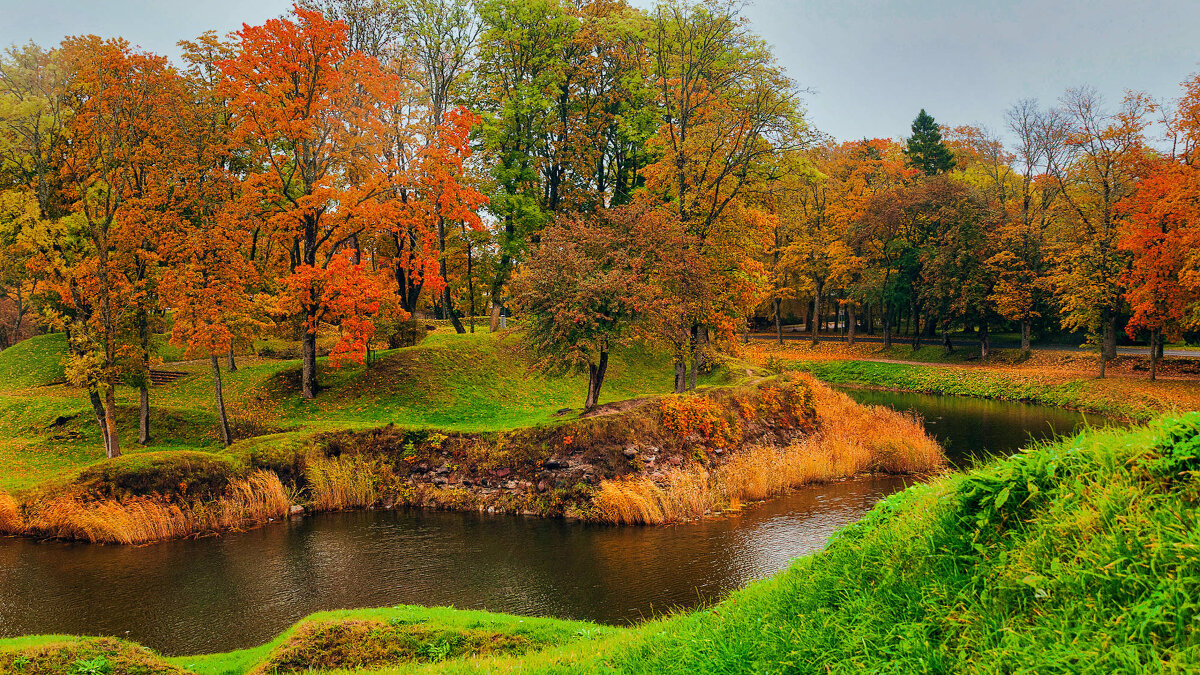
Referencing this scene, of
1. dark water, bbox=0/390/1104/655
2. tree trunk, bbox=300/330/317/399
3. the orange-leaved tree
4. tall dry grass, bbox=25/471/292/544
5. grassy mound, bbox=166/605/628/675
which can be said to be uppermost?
the orange-leaved tree

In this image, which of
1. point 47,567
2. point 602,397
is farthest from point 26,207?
point 602,397

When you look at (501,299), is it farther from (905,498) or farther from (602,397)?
(905,498)

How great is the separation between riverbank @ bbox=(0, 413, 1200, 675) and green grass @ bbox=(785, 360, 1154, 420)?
34.5 meters

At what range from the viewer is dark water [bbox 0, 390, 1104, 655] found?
13.1 meters

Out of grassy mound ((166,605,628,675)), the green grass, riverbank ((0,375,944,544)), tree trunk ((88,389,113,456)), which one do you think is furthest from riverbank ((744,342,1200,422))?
tree trunk ((88,389,113,456))

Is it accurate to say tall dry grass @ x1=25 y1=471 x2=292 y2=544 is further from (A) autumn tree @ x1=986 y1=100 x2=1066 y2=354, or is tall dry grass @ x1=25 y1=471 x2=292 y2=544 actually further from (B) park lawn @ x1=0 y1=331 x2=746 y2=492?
(A) autumn tree @ x1=986 y1=100 x2=1066 y2=354

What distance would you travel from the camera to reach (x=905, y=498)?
6859 mm

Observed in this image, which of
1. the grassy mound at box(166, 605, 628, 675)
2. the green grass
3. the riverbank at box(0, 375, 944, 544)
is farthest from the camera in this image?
the green grass

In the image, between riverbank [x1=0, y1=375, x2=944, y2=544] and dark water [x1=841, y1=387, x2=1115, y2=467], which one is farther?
dark water [x1=841, y1=387, x2=1115, y2=467]

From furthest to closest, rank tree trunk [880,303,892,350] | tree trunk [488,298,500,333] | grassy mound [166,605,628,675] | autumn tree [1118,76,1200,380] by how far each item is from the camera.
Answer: tree trunk [880,303,892,350]
tree trunk [488,298,500,333]
autumn tree [1118,76,1200,380]
grassy mound [166,605,628,675]

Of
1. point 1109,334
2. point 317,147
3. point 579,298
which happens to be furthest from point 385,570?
point 1109,334

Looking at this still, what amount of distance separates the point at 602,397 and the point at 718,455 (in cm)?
969

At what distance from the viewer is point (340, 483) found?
2131 centimetres

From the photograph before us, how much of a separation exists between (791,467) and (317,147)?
25.0 m
